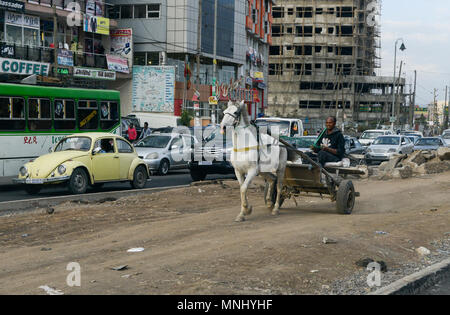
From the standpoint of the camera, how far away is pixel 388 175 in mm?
22734

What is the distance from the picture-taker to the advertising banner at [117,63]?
49.1m

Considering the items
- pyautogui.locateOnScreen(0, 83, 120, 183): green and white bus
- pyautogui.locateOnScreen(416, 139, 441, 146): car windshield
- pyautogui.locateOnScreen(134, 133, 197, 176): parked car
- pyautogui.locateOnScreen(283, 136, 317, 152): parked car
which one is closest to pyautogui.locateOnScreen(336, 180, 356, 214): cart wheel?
pyautogui.locateOnScreen(283, 136, 317, 152): parked car

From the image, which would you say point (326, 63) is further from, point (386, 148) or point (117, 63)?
point (386, 148)

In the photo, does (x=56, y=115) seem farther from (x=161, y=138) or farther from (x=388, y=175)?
(x=388, y=175)

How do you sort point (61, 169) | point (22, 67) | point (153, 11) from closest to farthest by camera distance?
point (61, 169) → point (22, 67) → point (153, 11)

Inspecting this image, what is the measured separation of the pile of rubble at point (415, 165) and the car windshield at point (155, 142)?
9002 millimetres

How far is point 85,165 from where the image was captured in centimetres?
1711

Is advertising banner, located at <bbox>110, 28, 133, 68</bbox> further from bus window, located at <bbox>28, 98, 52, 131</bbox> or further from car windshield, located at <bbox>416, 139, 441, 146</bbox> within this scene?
bus window, located at <bbox>28, 98, 52, 131</bbox>

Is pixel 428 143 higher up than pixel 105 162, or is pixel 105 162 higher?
pixel 105 162

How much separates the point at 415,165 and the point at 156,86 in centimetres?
3244

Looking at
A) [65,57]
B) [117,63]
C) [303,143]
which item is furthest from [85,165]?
[117,63]

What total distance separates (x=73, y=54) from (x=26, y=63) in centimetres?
608

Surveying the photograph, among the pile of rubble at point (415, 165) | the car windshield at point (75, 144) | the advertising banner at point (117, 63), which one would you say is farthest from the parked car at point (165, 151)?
the advertising banner at point (117, 63)
